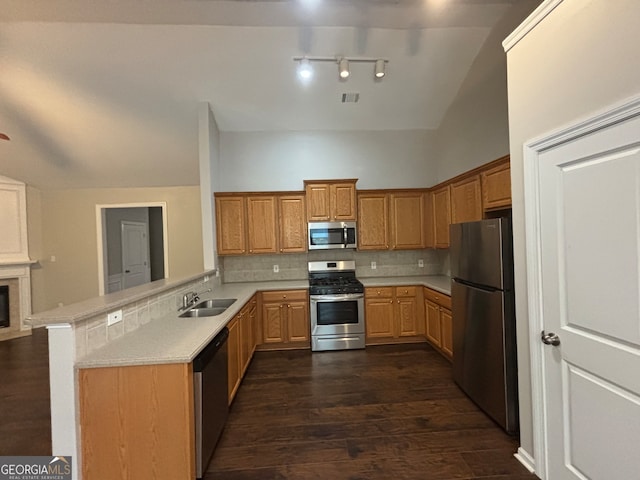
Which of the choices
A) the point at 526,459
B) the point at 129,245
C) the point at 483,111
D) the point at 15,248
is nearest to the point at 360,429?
the point at 526,459

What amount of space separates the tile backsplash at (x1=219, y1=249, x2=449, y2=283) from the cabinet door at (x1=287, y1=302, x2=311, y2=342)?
74 cm

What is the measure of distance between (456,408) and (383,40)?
3.67 m

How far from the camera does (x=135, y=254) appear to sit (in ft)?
24.3

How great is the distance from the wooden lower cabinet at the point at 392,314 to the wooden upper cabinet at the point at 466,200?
3.83ft

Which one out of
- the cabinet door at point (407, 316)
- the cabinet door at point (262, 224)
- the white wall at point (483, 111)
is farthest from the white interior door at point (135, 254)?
the white wall at point (483, 111)

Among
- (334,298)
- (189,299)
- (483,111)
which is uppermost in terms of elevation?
(483,111)

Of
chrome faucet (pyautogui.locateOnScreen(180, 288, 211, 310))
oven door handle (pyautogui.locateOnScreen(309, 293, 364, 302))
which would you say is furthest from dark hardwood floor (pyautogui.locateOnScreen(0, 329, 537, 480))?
chrome faucet (pyautogui.locateOnScreen(180, 288, 211, 310))

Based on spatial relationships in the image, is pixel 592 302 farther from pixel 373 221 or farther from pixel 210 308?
pixel 373 221

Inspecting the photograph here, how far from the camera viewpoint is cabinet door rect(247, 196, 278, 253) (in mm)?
4621

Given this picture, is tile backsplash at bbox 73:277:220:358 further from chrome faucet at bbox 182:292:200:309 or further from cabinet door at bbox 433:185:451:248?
cabinet door at bbox 433:185:451:248

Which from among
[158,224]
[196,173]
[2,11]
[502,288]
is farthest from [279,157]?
[158,224]

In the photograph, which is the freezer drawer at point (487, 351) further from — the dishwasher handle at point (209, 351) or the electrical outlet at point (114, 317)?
the electrical outlet at point (114, 317)

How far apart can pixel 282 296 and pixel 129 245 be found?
4.80 meters

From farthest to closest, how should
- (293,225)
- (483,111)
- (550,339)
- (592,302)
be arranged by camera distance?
(293,225) → (483,111) → (550,339) → (592,302)
